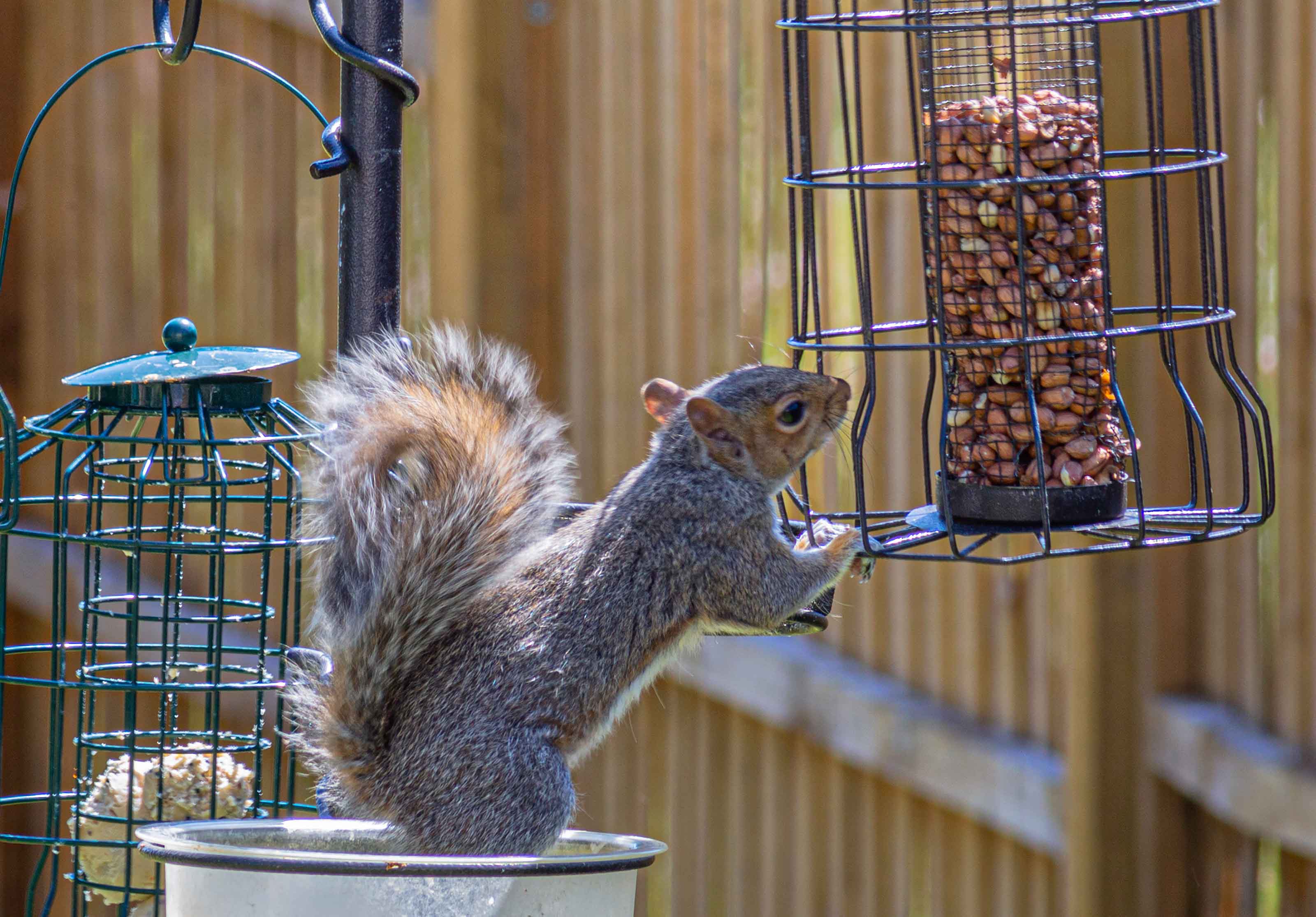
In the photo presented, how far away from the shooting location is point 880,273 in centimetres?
260

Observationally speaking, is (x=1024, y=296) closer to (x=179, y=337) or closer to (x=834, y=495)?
(x=179, y=337)

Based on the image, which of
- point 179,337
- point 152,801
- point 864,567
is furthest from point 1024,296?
point 152,801

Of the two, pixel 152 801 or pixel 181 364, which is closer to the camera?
pixel 181 364

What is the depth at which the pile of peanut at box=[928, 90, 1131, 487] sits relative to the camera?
1502mm

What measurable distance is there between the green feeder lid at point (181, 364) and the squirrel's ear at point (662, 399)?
0.52m

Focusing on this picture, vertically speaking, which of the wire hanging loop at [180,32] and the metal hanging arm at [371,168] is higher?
the wire hanging loop at [180,32]

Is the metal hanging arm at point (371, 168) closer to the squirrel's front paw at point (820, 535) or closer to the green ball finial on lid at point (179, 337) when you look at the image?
the green ball finial on lid at point (179, 337)

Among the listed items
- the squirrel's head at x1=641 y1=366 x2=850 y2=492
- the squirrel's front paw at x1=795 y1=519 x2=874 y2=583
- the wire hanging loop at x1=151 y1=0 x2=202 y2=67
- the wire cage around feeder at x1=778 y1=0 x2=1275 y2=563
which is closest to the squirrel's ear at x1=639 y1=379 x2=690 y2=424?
the squirrel's head at x1=641 y1=366 x2=850 y2=492

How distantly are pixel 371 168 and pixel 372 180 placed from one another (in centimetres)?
1

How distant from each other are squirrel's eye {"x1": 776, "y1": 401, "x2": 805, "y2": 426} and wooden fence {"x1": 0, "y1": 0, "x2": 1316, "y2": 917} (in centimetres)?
56

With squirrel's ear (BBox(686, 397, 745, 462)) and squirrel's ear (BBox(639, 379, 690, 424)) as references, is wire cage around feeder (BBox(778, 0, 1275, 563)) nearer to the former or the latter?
squirrel's ear (BBox(686, 397, 745, 462))

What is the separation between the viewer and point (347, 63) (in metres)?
1.42

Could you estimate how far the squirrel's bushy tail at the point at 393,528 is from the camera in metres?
1.55

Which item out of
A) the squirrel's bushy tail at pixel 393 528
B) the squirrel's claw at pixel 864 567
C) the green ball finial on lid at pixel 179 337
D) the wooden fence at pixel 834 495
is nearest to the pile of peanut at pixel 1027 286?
the squirrel's claw at pixel 864 567
